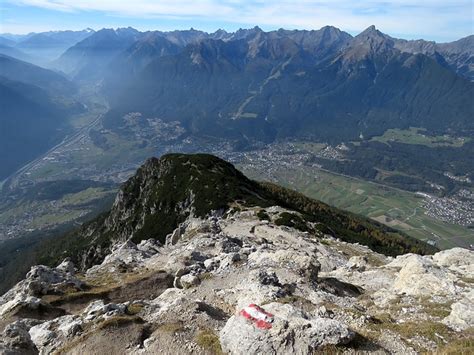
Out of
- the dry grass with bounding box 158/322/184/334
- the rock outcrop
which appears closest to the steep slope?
the rock outcrop

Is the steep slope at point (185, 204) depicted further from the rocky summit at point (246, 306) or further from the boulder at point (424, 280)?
the boulder at point (424, 280)

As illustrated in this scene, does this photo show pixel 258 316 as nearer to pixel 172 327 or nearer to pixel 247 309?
pixel 247 309

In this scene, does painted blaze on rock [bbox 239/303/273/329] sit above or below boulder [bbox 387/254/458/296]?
above

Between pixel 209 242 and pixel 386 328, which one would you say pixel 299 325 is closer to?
pixel 386 328

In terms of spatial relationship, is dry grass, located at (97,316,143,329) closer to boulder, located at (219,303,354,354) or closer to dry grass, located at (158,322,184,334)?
dry grass, located at (158,322,184,334)

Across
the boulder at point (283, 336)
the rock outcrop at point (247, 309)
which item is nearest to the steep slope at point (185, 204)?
the rock outcrop at point (247, 309)
